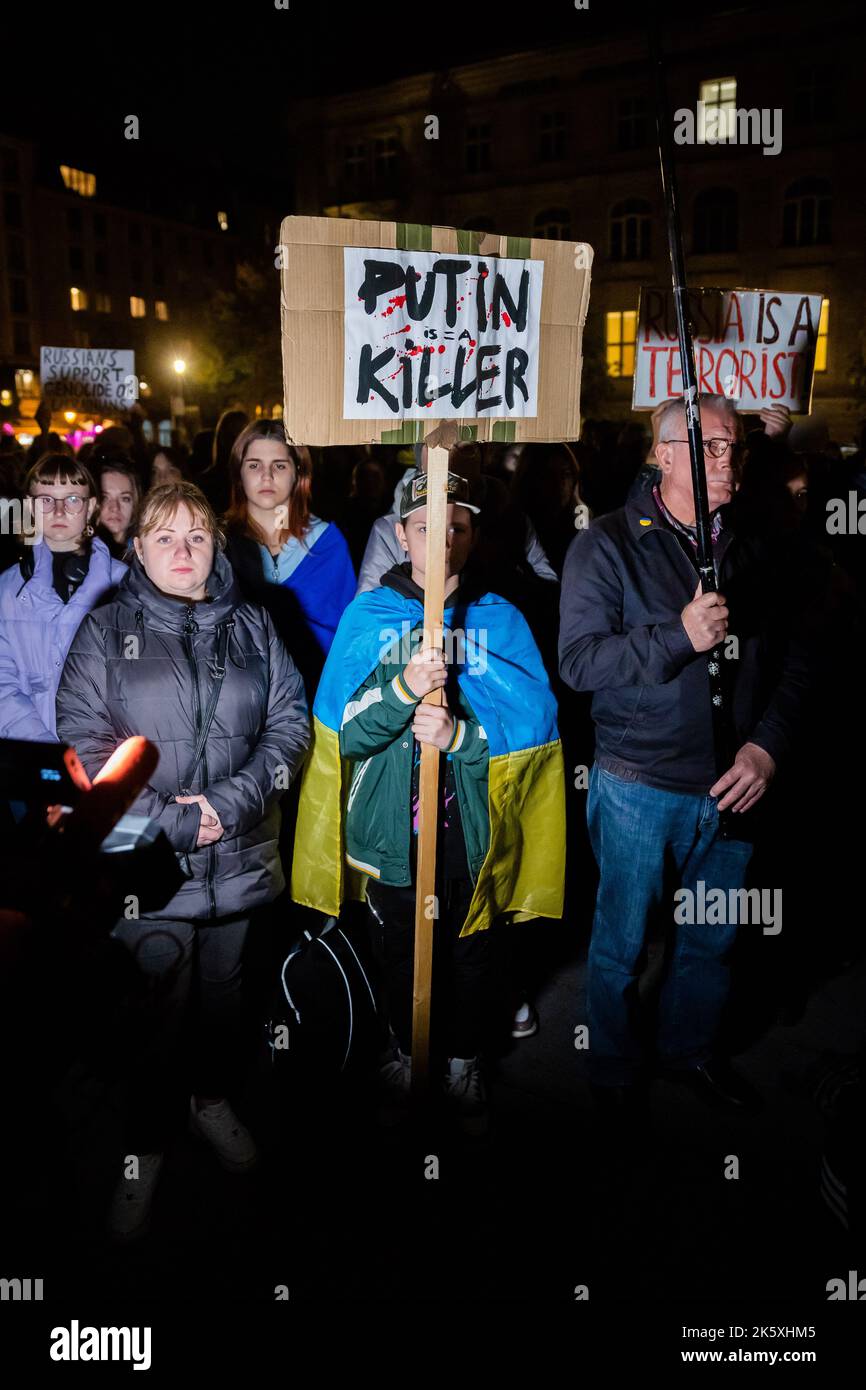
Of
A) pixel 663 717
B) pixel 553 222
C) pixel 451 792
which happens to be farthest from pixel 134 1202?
pixel 553 222

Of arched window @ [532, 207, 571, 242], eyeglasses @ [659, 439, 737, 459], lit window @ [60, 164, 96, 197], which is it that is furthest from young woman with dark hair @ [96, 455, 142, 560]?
lit window @ [60, 164, 96, 197]

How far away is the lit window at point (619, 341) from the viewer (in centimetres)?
3397

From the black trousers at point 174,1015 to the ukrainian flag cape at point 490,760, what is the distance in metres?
0.41

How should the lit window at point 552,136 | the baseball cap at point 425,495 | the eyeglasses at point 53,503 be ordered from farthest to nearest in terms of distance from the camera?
the lit window at point 552,136, the eyeglasses at point 53,503, the baseball cap at point 425,495

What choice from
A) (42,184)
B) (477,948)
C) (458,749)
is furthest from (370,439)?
(42,184)

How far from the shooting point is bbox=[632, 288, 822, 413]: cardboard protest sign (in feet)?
18.4

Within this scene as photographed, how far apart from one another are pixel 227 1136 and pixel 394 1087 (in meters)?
0.63

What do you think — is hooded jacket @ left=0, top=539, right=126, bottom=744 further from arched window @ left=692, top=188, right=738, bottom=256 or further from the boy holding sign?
arched window @ left=692, top=188, right=738, bottom=256

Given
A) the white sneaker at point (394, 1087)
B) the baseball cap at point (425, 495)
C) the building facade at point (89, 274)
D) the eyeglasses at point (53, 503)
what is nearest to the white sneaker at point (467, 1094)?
the white sneaker at point (394, 1087)

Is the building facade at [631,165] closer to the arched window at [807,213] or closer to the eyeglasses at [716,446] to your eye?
the arched window at [807,213]

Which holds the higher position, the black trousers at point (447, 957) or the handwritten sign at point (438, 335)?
the handwritten sign at point (438, 335)

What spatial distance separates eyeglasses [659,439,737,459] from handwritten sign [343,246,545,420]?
0.67 metres

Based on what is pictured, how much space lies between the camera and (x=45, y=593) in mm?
4078

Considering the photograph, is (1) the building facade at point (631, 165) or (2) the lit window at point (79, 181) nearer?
(1) the building facade at point (631, 165)
